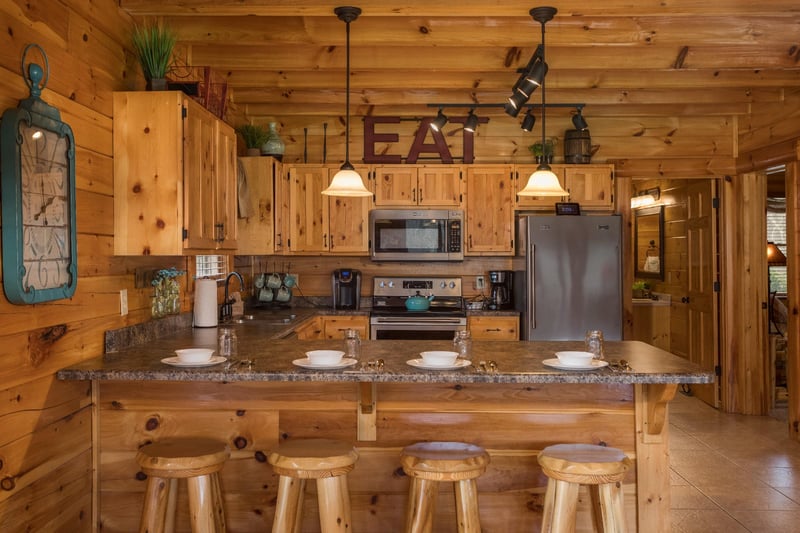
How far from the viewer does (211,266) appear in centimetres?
478

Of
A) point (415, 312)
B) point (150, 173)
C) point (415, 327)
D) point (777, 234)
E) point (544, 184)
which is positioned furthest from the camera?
point (777, 234)

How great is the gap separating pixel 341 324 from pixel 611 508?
3254 mm

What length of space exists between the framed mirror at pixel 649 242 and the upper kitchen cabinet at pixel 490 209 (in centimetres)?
293

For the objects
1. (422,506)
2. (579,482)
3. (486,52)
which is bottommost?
(422,506)

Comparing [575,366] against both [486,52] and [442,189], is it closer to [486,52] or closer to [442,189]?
[486,52]

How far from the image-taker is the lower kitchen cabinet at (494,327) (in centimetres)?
538

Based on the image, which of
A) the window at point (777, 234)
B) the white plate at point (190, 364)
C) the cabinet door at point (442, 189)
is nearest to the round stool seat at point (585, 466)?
the white plate at point (190, 364)

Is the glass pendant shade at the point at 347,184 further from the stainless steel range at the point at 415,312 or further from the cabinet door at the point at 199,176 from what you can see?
the stainless steel range at the point at 415,312

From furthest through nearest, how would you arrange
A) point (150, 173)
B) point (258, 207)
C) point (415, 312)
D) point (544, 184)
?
1. point (415, 312)
2. point (258, 207)
3. point (544, 184)
4. point (150, 173)

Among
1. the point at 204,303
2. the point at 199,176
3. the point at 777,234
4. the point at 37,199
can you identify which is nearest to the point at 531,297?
the point at 204,303

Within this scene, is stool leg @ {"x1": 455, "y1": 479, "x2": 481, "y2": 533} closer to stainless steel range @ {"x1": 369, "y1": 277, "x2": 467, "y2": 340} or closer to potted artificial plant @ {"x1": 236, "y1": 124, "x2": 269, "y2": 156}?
stainless steel range @ {"x1": 369, "y1": 277, "x2": 467, "y2": 340}

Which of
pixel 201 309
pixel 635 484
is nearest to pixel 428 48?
pixel 201 309

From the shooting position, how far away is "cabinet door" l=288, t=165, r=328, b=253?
5.51 metres

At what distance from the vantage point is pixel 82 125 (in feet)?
9.15
